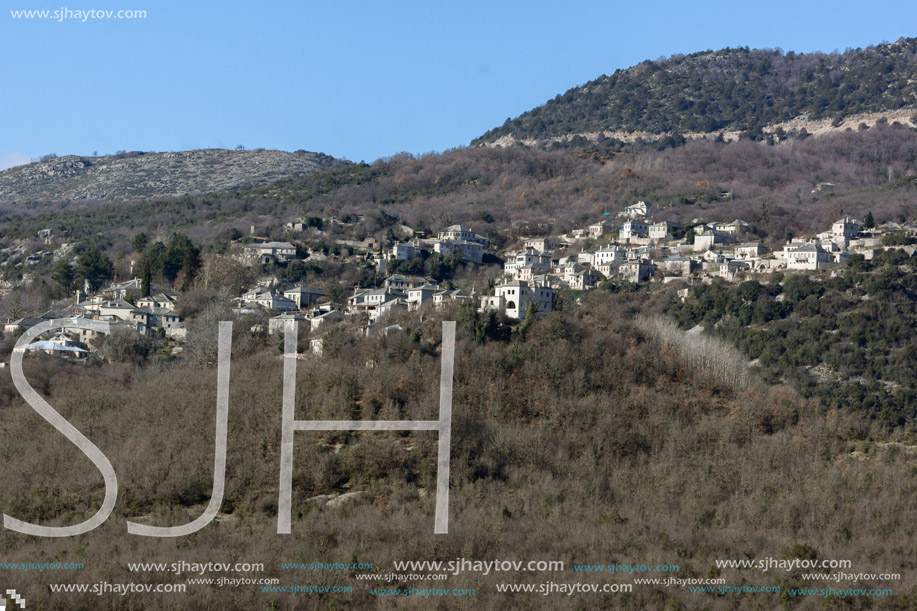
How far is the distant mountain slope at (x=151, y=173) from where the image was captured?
11888 centimetres

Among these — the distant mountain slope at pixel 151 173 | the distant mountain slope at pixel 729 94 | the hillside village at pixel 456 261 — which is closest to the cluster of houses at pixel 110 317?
the hillside village at pixel 456 261

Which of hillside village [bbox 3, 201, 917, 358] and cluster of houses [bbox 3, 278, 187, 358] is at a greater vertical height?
hillside village [bbox 3, 201, 917, 358]

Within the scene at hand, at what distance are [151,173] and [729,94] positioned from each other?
245ft

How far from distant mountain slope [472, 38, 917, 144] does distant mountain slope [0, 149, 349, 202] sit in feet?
98.3

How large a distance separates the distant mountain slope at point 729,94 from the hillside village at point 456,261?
63.8 m

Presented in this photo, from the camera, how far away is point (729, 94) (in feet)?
486

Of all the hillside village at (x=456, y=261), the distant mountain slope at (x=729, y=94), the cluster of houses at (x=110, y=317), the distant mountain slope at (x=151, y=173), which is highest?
the distant mountain slope at (x=729, y=94)

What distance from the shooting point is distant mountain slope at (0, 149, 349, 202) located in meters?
119

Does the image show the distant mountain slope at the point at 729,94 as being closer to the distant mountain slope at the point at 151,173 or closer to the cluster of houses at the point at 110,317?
the distant mountain slope at the point at 151,173

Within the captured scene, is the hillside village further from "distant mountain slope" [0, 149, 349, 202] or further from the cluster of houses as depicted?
"distant mountain slope" [0, 149, 349, 202]

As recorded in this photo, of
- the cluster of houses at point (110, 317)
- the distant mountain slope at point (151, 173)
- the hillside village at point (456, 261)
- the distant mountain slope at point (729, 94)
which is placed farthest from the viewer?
the distant mountain slope at point (729, 94)

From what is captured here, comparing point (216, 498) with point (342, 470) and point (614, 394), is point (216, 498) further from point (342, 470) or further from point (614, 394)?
point (614, 394)

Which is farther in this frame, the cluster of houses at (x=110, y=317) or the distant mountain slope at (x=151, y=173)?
the distant mountain slope at (x=151, y=173)

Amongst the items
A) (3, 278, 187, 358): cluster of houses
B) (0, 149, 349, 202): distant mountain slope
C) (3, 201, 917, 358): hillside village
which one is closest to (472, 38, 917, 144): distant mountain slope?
(0, 149, 349, 202): distant mountain slope
